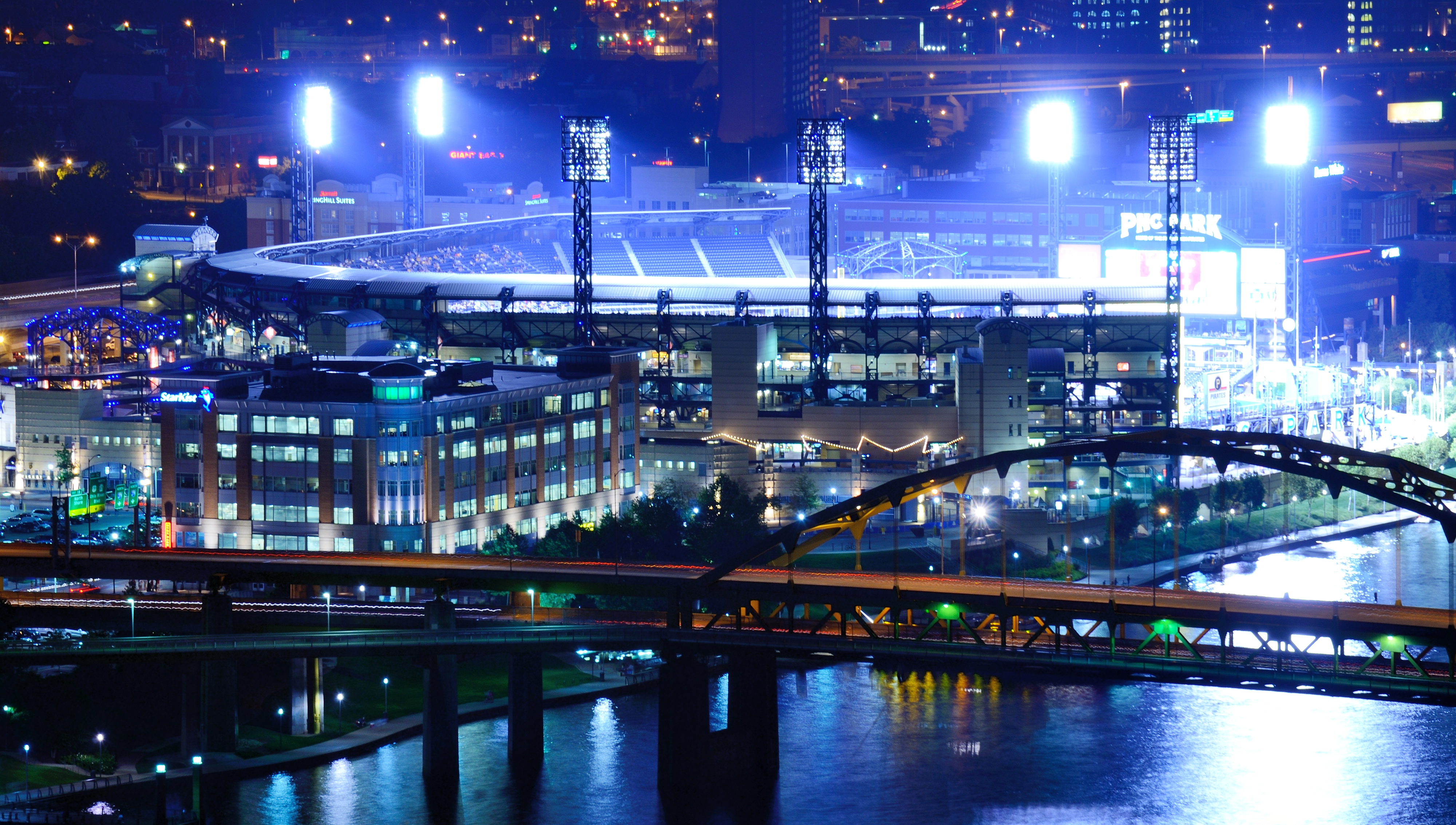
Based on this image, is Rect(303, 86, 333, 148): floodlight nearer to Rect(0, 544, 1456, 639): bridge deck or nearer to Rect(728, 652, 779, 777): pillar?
Rect(0, 544, 1456, 639): bridge deck

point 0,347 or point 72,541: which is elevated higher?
point 0,347

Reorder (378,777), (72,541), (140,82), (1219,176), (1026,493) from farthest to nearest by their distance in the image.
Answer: (140,82)
(1219,176)
(1026,493)
(72,541)
(378,777)

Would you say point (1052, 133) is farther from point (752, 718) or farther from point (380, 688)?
point (752, 718)

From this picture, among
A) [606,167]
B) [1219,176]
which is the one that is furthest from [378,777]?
[1219,176]

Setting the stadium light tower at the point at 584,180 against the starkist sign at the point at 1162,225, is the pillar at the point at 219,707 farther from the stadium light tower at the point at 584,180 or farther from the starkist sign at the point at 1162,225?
the starkist sign at the point at 1162,225

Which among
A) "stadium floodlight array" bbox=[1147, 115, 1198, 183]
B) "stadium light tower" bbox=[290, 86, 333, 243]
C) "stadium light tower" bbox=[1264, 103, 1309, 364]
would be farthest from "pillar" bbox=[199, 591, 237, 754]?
"stadium light tower" bbox=[1264, 103, 1309, 364]

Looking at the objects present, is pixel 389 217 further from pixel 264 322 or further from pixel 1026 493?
pixel 1026 493

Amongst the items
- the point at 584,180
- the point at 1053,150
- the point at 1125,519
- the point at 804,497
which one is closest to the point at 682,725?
the point at 804,497

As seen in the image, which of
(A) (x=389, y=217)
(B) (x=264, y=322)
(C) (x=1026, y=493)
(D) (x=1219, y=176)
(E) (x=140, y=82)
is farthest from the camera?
(E) (x=140, y=82)
